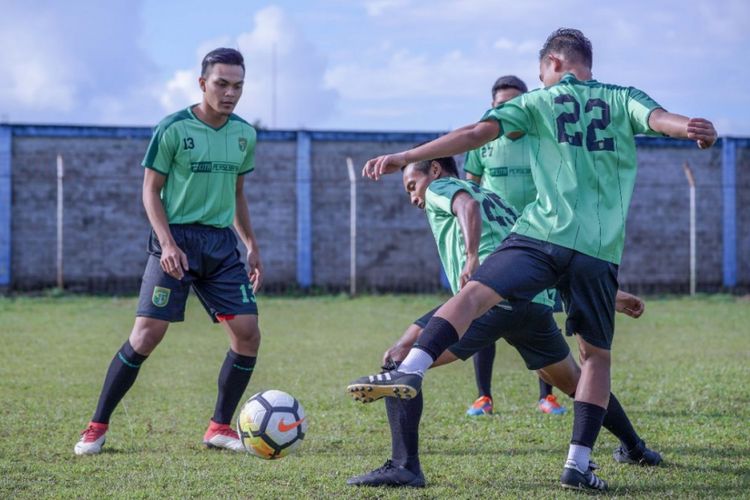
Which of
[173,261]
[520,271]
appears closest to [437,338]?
[520,271]

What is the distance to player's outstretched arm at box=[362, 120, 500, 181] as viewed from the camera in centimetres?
466

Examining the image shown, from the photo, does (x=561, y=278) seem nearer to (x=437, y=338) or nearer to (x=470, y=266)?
(x=470, y=266)

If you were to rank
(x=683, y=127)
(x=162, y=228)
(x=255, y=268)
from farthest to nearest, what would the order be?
(x=255, y=268) < (x=162, y=228) < (x=683, y=127)

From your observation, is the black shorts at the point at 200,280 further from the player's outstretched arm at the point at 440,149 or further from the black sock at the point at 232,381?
the player's outstretched arm at the point at 440,149

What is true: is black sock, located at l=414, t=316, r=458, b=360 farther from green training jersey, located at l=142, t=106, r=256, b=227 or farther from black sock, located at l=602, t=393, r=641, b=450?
green training jersey, located at l=142, t=106, r=256, b=227

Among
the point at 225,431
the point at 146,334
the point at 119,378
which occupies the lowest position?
the point at 225,431

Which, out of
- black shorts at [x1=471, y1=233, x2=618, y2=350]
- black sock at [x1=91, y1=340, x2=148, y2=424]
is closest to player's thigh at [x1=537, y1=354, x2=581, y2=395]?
black shorts at [x1=471, y1=233, x2=618, y2=350]

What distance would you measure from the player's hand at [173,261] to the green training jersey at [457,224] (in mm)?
1552

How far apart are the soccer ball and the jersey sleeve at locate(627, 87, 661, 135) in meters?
2.35

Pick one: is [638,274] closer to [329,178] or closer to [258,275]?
[329,178]

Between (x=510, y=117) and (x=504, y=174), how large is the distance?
127 inches

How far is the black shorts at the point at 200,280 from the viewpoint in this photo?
620cm

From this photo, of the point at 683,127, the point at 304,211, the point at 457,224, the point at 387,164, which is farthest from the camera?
the point at 304,211

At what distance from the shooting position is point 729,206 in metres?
22.5
